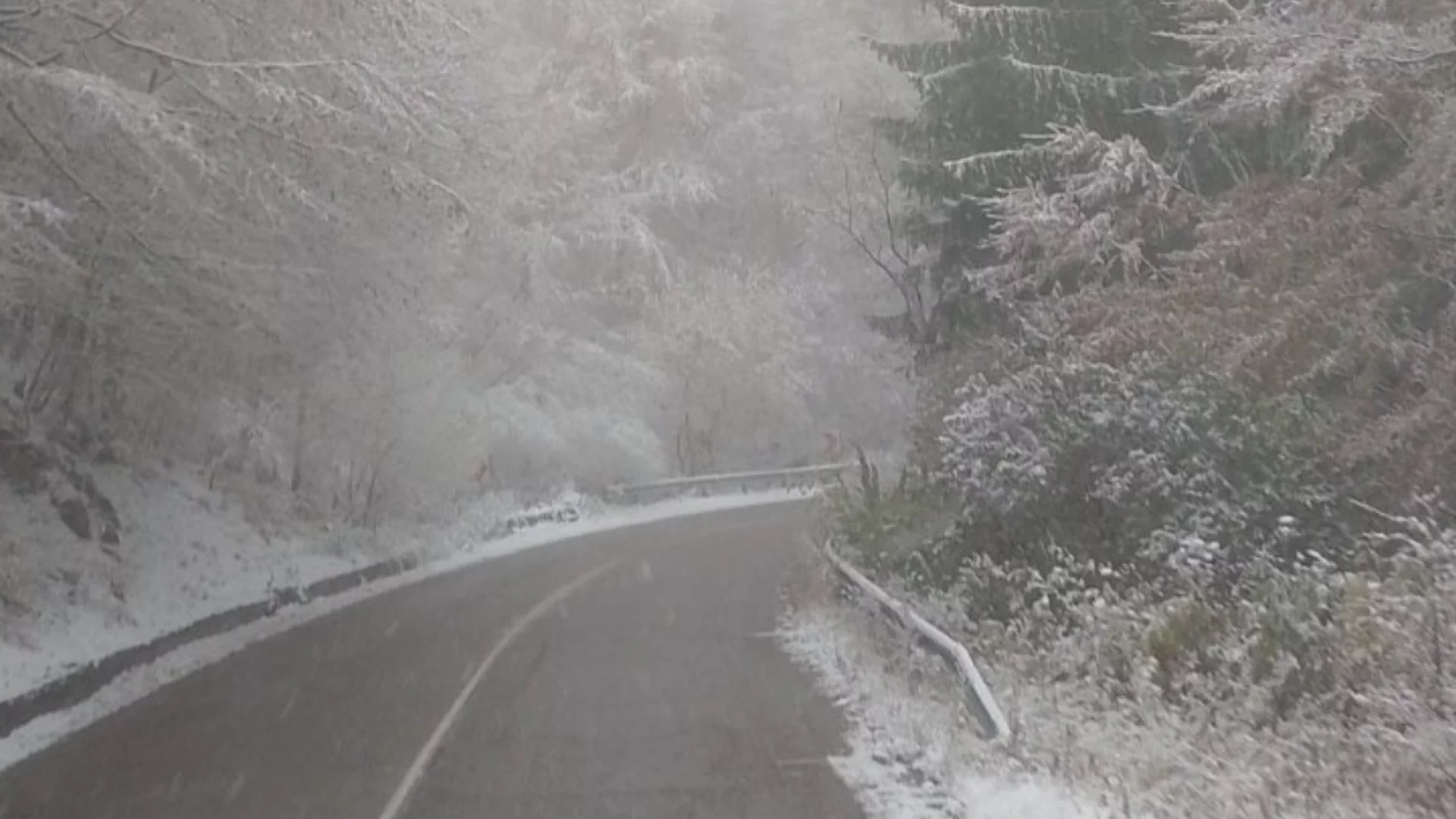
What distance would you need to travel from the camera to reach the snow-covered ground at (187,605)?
1579 cm

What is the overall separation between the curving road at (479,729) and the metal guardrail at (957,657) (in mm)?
1048

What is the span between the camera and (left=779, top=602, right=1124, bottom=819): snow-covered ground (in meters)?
9.55

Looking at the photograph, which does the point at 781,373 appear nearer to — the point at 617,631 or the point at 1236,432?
the point at 617,631

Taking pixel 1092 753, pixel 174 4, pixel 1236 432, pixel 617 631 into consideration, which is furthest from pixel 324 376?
pixel 1092 753

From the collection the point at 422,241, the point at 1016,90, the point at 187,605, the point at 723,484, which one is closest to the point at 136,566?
the point at 187,605

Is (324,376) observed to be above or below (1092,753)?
above

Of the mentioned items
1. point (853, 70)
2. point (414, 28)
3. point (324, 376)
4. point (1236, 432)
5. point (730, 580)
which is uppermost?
point (853, 70)

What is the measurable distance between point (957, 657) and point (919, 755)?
44.0 inches

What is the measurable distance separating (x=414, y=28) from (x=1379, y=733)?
1313 cm

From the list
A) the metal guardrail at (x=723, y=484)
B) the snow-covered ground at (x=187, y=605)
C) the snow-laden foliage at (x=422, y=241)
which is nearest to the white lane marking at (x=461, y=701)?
the snow-covered ground at (x=187, y=605)

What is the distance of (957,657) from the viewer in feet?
41.5

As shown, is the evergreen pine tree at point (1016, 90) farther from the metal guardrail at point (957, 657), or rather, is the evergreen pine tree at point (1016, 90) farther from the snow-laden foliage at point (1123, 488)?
the metal guardrail at point (957, 657)

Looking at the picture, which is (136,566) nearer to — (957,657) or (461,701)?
(461,701)

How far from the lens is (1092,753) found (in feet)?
33.2
